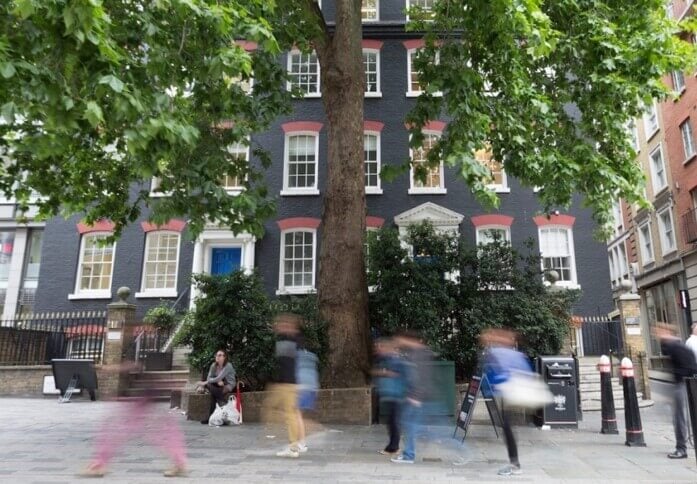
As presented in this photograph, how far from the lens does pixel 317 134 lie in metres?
19.2

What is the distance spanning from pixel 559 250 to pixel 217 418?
13374mm

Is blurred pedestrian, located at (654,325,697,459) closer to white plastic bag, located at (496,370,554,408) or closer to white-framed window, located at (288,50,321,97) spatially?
white plastic bag, located at (496,370,554,408)

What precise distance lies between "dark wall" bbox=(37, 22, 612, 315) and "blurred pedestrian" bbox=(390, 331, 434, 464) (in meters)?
11.8

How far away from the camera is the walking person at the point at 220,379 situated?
9.85 meters

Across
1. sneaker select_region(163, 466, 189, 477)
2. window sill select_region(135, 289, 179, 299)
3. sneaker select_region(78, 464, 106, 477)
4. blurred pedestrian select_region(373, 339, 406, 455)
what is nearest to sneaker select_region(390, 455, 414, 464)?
blurred pedestrian select_region(373, 339, 406, 455)

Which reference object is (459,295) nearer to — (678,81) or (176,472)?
(176,472)

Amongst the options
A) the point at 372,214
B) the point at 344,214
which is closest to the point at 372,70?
the point at 372,214

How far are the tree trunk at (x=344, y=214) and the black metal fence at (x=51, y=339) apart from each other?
8644 mm

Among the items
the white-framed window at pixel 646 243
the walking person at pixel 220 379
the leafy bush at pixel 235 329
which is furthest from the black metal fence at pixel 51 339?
the white-framed window at pixel 646 243

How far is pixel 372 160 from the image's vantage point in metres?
19.0

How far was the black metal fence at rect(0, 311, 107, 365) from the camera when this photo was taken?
15086 mm

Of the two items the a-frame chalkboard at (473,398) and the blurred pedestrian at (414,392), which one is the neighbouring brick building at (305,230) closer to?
the a-frame chalkboard at (473,398)

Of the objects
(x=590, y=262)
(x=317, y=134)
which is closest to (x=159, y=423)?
(x=317, y=134)

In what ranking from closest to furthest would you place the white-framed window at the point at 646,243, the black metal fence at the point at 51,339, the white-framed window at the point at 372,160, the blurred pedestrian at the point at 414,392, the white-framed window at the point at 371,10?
1. the blurred pedestrian at the point at 414,392
2. the black metal fence at the point at 51,339
3. the white-framed window at the point at 372,160
4. the white-framed window at the point at 371,10
5. the white-framed window at the point at 646,243
